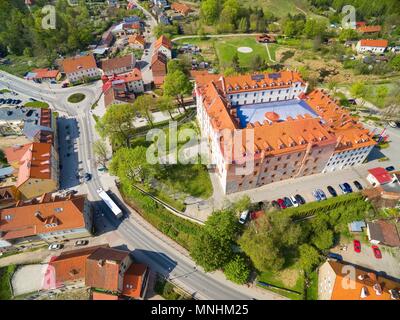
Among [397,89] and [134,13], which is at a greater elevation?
[134,13]

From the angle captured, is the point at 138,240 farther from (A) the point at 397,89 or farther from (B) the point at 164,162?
(A) the point at 397,89

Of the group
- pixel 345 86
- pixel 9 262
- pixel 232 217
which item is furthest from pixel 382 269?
pixel 9 262

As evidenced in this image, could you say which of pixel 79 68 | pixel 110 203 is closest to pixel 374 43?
pixel 79 68

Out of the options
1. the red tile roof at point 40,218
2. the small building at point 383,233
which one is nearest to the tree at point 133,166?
the red tile roof at point 40,218

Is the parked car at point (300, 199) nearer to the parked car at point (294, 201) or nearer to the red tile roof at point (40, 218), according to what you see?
the parked car at point (294, 201)

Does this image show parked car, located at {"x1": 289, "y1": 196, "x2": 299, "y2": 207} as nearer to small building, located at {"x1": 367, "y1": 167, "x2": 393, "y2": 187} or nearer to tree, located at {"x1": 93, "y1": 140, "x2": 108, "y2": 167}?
small building, located at {"x1": 367, "y1": 167, "x2": 393, "y2": 187}

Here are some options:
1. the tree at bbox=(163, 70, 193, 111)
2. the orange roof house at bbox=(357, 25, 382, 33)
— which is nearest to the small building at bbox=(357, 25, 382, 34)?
the orange roof house at bbox=(357, 25, 382, 33)
